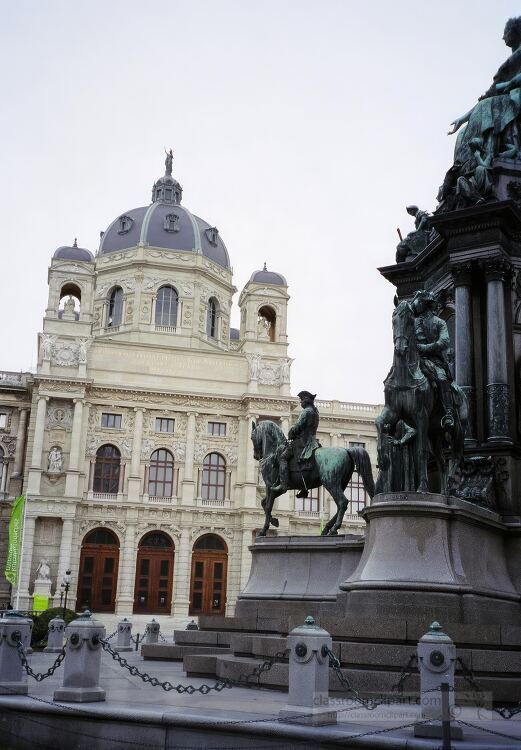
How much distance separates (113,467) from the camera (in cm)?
5541

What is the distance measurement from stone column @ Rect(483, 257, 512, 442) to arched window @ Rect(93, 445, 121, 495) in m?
44.5

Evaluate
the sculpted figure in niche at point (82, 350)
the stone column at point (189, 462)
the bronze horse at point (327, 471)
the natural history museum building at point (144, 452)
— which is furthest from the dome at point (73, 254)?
the bronze horse at point (327, 471)

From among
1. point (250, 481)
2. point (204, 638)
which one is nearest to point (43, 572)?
point (250, 481)

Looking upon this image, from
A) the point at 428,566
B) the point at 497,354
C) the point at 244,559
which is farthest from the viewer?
the point at 244,559

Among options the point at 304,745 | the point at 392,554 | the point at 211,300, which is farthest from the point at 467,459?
the point at 211,300

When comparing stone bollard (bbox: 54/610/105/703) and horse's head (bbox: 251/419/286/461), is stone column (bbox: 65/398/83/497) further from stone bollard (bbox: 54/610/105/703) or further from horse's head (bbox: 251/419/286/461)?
stone bollard (bbox: 54/610/105/703)

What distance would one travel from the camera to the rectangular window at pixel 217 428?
187 feet

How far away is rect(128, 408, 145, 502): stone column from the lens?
54.4m

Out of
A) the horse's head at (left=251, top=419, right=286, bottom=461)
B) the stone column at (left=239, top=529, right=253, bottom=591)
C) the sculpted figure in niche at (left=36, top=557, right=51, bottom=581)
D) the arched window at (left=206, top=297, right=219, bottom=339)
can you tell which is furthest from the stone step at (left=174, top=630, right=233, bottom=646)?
the arched window at (left=206, top=297, right=219, bottom=339)

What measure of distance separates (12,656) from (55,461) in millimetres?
44933

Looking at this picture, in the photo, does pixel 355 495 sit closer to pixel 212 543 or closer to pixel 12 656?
pixel 212 543

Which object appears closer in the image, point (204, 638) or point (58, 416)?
point (204, 638)

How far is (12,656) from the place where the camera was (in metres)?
9.48

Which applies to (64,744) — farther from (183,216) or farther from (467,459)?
(183,216)
